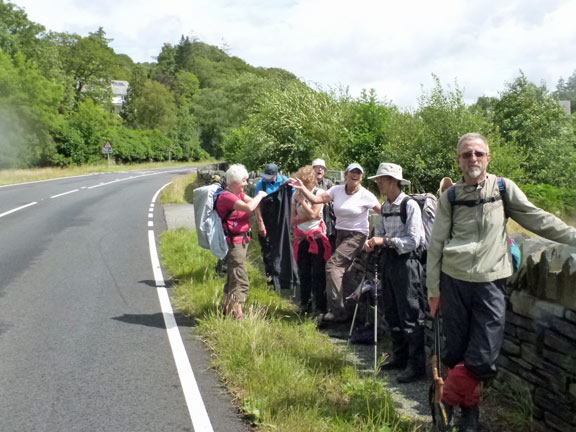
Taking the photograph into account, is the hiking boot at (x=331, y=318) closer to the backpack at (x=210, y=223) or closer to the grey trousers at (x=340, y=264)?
the grey trousers at (x=340, y=264)

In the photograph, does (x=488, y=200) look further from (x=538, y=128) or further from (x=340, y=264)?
(x=538, y=128)

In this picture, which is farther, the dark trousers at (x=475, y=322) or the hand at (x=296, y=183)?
the hand at (x=296, y=183)

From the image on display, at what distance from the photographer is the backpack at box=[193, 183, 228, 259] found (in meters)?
6.21

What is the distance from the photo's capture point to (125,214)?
17.8 m

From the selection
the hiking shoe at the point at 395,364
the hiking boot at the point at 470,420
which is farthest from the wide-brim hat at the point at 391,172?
the hiking boot at the point at 470,420

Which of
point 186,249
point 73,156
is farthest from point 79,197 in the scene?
point 73,156

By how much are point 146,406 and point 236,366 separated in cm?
94

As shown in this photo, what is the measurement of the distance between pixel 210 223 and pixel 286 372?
2130mm

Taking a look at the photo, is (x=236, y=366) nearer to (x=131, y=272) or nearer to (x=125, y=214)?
(x=131, y=272)

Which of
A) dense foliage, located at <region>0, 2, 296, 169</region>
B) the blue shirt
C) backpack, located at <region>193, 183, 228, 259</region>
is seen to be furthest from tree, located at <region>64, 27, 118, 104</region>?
backpack, located at <region>193, 183, 228, 259</region>

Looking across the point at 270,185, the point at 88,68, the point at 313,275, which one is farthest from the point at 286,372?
the point at 88,68

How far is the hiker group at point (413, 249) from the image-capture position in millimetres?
3607

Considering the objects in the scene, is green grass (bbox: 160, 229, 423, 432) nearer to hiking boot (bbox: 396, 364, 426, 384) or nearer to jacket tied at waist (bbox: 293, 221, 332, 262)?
hiking boot (bbox: 396, 364, 426, 384)

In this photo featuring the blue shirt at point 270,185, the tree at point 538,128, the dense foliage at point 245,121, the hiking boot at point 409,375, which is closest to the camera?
the hiking boot at point 409,375
